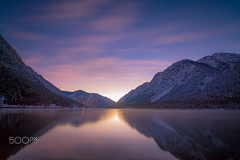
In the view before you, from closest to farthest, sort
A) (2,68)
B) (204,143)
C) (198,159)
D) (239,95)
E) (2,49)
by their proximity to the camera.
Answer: (198,159) < (204,143) < (2,68) < (2,49) < (239,95)

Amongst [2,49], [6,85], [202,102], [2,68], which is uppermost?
[2,49]

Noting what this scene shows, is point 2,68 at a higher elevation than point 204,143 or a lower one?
higher

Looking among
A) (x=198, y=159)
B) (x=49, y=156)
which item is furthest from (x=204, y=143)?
(x=49, y=156)

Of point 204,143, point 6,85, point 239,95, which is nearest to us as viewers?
point 204,143

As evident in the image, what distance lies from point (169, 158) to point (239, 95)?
713ft

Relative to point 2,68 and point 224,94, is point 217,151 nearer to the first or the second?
point 2,68

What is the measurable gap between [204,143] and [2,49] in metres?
210

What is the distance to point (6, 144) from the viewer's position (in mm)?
13727

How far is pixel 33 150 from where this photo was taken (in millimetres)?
13188

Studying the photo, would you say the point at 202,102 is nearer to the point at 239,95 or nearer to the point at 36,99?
the point at 239,95

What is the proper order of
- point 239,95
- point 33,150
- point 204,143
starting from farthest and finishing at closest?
point 239,95 < point 204,143 < point 33,150

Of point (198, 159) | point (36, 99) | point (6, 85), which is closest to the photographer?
point (198, 159)

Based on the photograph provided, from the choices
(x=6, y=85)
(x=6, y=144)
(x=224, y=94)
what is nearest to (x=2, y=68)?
(x=6, y=85)

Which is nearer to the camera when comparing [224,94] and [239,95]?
[239,95]
